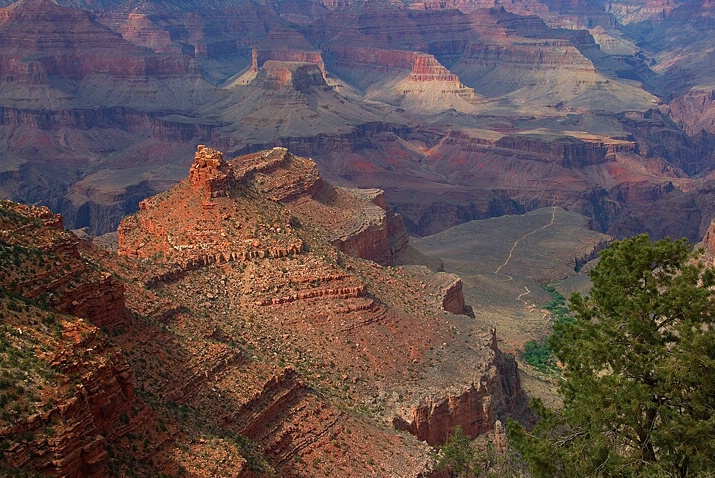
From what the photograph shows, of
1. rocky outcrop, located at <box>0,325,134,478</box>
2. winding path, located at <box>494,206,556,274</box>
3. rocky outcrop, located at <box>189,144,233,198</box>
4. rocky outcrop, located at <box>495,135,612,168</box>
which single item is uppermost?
rocky outcrop, located at <box>0,325,134,478</box>

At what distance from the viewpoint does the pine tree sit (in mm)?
24297

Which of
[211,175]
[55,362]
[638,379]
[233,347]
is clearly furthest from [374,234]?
[55,362]

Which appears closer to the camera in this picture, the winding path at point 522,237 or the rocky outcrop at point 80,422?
the rocky outcrop at point 80,422

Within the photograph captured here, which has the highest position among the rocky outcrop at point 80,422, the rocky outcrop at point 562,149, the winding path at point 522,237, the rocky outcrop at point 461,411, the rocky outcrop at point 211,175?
Result: the rocky outcrop at point 80,422

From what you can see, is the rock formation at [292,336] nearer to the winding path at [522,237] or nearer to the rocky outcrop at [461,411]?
the rocky outcrop at [461,411]

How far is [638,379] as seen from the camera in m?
25.0

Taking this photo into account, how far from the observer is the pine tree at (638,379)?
24297 mm

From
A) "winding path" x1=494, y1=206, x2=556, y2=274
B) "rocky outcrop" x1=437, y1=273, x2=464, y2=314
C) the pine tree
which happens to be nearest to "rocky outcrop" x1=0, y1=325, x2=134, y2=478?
the pine tree

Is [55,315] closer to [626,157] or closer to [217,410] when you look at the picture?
[217,410]

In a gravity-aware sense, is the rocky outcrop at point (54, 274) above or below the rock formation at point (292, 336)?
above

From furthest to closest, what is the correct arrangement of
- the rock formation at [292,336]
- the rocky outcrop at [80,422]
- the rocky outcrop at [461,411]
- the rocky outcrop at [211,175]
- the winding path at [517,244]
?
the winding path at [517,244], the rocky outcrop at [211,175], the rocky outcrop at [461,411], the rock formation at [292,336], the rocky outcrop at [80,422]

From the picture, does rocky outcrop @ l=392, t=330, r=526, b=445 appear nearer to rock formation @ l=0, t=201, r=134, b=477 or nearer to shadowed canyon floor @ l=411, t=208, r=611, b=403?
shadowed canyon floor @ l=411, t=208, r=611, b=403

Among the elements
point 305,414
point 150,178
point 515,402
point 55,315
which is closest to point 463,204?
point 150,178

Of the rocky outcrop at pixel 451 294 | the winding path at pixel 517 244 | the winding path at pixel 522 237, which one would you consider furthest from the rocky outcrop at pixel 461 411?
the winding path at pixel 522 237
